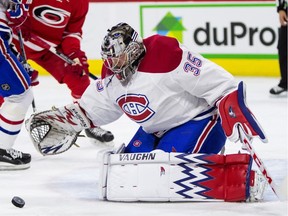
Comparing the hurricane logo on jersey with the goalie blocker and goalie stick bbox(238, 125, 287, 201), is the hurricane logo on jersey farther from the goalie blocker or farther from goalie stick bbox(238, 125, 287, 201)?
goalie stick bbox(238, 125, 287, 201)

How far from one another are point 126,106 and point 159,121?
0.13 metres

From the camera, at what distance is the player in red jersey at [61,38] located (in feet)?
15.1

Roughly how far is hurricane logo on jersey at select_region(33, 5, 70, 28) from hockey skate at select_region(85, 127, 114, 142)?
0.52m

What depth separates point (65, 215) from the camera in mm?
3281

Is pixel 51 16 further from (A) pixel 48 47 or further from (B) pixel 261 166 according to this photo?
(B) pixel 261 166

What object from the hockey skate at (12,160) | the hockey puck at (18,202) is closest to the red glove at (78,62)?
the hockey skate at (12,160)

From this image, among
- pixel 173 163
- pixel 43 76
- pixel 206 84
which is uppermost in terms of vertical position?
pixel 206 84

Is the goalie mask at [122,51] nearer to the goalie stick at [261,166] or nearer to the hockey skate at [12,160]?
the goalie stick at [261,166]

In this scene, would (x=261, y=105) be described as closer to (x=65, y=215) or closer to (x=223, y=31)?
(x=223, y=31)

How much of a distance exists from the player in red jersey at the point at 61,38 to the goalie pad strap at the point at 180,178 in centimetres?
128

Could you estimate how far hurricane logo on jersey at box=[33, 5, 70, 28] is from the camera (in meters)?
4.58

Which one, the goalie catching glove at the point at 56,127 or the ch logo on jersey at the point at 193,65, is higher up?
the ch logo on jersey at the point at 193,65

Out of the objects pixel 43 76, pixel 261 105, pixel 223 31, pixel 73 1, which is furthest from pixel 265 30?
pixel 73 1

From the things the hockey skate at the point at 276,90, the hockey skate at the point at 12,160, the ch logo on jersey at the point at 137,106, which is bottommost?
the hockey skate at the point at 276,90
